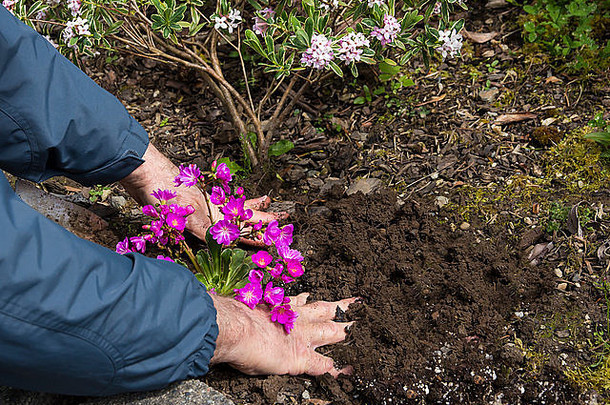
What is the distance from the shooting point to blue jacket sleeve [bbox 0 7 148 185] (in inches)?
76.4

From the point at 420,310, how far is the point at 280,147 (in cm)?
126

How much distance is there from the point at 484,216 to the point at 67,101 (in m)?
1.88

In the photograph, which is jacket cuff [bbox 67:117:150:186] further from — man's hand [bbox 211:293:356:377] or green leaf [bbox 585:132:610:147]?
green leaf [bbox 585:132:610:147]

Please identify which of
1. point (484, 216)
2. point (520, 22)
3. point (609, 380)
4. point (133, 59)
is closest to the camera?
point (609, 380)

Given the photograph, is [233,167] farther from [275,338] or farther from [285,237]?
[275,338]

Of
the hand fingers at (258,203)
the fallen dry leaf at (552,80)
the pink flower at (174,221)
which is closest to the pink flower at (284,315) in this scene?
the pink flower at (174,221)

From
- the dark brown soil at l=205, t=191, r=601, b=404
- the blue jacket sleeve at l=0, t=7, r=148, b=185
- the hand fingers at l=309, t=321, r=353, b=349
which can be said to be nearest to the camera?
the blue jacket sleeve at l=0, t=7, r=148, b=185

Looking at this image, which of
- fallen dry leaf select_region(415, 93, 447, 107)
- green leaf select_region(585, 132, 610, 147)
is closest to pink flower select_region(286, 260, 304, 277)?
fallen dry leaf select_region(415, 93, 447, 107)

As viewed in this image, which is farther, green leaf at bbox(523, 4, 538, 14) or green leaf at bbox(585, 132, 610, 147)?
green leaf at bbox(523, 4, 538, 14)

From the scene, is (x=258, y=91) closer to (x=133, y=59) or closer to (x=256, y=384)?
(x=133, y=59)

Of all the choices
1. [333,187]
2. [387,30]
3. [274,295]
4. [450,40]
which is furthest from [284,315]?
[450,40]

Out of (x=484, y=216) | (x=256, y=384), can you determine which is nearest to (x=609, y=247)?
(x=484, y=216)

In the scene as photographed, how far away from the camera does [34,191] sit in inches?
107

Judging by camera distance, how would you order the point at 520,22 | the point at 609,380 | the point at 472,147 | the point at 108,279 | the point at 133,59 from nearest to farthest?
the point at 108,279
the point at 609,380
the point at 472,147
the point at 520,22
the point at 133,59
